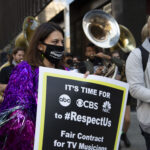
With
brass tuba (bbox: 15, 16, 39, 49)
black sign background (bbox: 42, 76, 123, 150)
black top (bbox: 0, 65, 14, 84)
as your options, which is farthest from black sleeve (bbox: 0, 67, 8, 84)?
black sign background (bbox: 42, 76, 123, 150)

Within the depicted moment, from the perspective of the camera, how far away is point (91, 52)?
565 cm

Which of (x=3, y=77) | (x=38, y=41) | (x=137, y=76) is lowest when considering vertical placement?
(x=137, y=76)

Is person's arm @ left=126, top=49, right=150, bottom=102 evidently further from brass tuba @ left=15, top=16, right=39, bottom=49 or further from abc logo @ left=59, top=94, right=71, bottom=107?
brass tuba @ left=15, top=16, right=39, bottom=49

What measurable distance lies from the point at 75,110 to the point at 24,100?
13.2 inches

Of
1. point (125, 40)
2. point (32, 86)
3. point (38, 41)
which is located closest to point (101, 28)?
point (125, 40)

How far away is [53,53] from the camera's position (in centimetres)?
233

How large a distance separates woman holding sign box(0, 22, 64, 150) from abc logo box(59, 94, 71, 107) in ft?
0.71

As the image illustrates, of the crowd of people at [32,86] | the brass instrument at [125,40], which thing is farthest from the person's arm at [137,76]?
the brass instrument at [125,40]

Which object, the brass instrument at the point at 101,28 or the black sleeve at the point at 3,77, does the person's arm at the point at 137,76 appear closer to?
the black sleeve at the point at 3,77

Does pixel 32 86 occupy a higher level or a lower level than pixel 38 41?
lower

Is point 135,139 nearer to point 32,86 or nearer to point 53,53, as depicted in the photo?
point 53,53

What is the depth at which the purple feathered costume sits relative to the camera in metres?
2.06

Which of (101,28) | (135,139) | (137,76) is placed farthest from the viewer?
(101,28)

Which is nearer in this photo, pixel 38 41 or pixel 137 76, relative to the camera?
pixel 38 41
